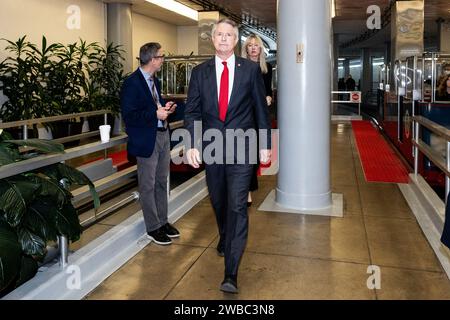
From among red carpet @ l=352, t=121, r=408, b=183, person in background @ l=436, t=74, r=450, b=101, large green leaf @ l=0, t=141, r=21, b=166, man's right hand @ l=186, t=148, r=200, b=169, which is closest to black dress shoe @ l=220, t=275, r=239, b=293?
man's right hand @ l=186, t=148, r=200, b=169

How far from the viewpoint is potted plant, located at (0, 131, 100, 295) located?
6.34 ft

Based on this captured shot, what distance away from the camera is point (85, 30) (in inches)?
389

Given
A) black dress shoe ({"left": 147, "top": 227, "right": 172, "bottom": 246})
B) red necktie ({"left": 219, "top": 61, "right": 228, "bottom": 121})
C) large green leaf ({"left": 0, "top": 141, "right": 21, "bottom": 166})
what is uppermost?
red necktie ({"left": 219, "top": 61, "right": 228, "bottom": 121})

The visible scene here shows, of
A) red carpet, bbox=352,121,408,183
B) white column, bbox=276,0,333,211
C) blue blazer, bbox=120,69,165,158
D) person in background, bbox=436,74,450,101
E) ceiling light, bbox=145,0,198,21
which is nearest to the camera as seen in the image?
blue blazer, bbox=120,69,165,158

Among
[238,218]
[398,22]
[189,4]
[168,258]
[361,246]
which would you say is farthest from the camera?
[189,4]

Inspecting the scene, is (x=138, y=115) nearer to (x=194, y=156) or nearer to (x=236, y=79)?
(x=194, y=156)

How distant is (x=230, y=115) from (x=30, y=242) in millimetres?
1179

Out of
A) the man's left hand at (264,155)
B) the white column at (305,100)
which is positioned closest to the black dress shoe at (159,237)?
the man's left hand at (264,155)

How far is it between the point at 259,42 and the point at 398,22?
27.1 feet

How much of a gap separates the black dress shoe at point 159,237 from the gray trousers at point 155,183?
0.10ft

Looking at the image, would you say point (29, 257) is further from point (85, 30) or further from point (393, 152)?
point (85, 30)

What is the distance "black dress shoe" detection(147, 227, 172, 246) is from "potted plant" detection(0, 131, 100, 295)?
76cm

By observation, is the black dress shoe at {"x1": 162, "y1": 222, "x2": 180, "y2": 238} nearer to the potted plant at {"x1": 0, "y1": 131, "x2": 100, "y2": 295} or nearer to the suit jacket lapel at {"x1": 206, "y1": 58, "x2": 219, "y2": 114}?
the potted plant at {"x1": 0, "y1": 131, "x2": 100, "y2": 295}

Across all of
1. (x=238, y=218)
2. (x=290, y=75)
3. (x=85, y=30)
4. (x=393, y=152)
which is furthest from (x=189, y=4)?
(x=238, y=218)
